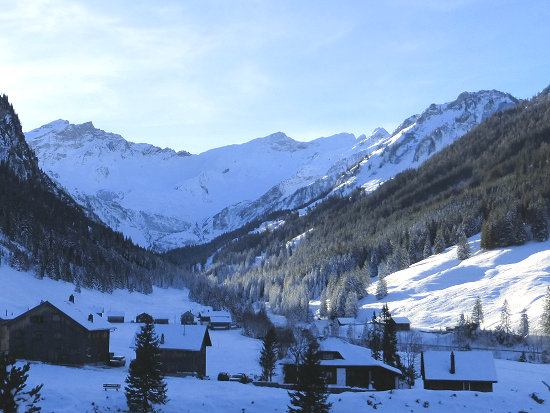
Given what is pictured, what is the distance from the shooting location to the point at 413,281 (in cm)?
16175

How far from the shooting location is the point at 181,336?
68.7 metres

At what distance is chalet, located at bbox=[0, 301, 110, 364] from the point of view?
64688mm

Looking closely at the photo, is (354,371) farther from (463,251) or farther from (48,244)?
(463,251)

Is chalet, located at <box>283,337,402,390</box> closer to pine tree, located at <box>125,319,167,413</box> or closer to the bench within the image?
the bench

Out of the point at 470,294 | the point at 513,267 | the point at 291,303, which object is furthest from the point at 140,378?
the point at 291,303

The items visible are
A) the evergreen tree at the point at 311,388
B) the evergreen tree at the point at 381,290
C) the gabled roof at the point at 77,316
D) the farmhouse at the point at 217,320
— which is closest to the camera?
the evergreen tree at the point at 311,388

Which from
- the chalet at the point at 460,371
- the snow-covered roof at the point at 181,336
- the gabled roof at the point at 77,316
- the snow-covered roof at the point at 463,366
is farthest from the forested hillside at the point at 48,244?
the chalet at the point at 460,371

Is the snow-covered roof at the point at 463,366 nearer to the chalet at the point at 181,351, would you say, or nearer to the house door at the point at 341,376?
the house door at the point at 341,376

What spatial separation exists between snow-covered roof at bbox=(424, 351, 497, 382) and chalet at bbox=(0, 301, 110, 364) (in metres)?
35.7

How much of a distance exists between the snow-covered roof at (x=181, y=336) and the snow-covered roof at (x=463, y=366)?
81.8ft

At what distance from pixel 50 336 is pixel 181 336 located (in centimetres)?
1401

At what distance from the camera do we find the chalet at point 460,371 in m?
57.5

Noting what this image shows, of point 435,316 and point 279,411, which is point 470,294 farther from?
point 279,411

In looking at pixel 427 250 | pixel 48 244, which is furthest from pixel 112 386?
pixel 427 250
